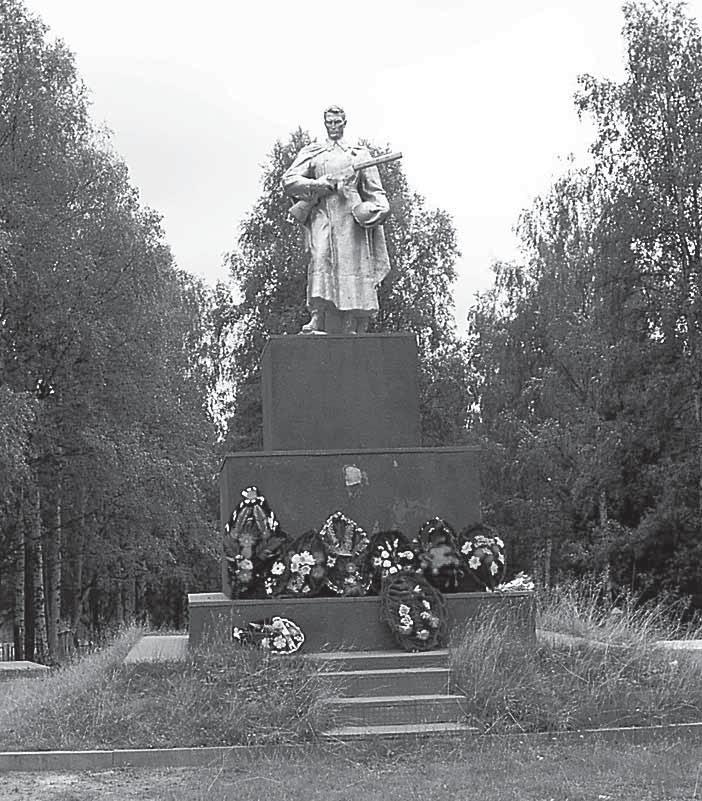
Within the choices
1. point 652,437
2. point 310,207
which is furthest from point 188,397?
point 310,207

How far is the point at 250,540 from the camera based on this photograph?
1017 cm

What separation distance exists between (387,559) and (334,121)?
436 centimetres

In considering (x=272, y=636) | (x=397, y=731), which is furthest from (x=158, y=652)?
(x=397, y=731)

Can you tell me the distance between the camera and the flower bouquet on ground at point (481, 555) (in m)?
10.3

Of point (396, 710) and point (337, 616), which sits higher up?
point (337, 616)

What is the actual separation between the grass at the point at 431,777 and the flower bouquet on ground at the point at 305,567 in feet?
7.17

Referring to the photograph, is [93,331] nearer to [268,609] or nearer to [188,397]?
[188,397]

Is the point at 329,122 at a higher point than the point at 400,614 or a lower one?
higher

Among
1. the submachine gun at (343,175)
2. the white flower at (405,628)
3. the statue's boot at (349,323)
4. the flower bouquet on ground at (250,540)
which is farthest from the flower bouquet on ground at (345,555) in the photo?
the submachine gun at (343,175)

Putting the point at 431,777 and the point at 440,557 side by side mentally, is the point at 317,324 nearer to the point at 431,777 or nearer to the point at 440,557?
the point at 440,557

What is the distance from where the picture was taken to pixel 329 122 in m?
11.9

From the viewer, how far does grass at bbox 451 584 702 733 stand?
8547mm

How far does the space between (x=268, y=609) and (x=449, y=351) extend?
1771cm

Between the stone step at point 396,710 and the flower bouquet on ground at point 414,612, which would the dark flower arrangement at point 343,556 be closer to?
the flower bouquet on ground at point 414,612
